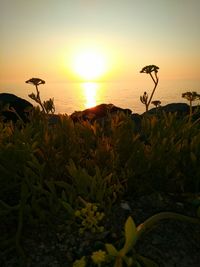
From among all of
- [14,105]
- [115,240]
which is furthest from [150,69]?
[14,105]

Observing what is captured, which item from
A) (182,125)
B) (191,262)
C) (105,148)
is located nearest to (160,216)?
(191,262)

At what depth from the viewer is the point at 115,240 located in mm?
2906

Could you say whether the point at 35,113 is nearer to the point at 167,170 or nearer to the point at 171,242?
the point at 167,170

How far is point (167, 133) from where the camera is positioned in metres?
4.11

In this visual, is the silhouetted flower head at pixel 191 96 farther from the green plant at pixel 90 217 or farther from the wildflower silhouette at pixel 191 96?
the green plant at pixel 90 217

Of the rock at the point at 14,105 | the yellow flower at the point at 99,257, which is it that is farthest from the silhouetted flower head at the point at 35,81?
the rock at the point at 14,105

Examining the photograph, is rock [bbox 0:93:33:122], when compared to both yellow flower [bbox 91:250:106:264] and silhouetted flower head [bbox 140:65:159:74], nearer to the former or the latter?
silhouetted flower head [bbox 140:65:159:74]

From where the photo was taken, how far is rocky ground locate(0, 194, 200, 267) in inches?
110

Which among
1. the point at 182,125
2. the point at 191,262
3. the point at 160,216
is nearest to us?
the point at 160,216

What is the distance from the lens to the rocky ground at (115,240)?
2.79m

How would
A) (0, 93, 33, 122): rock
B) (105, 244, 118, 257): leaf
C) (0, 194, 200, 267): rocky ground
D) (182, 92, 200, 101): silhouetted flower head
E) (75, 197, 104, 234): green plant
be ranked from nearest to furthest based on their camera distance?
(105, 244, 118, 257): leaf, (75, 197, 104, 234): green plant, (0, 194, 200, 267): rocky ground, (182, 92, 200, 101): silhouetted flower head, (0, 93, 33, 122): rock

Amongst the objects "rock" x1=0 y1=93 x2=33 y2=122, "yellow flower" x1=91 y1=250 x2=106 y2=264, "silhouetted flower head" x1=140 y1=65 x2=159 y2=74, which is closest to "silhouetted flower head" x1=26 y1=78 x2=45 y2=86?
"silhouetted flower head" x1=140 y1=65 x2=159 y2=74

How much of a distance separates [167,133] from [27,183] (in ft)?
5.02

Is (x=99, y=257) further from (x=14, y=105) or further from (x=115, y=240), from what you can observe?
(x=14, y=105)
